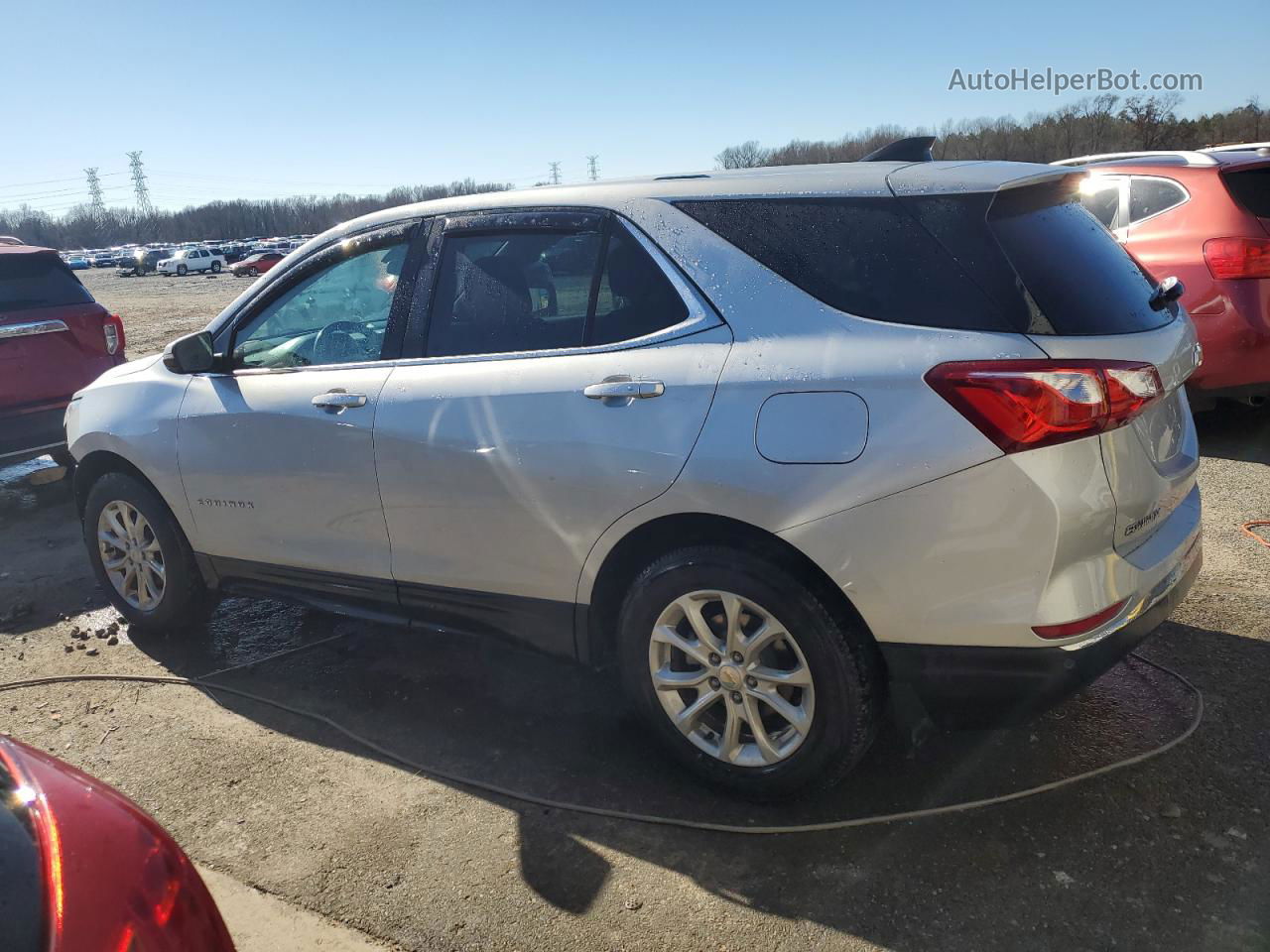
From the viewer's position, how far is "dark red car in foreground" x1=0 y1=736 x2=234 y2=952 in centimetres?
133

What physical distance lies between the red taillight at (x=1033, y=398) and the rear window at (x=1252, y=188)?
4.55 m

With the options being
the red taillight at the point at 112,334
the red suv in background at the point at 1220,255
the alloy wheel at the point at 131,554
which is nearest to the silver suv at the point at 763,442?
the alloy wheel at the point at 131,554

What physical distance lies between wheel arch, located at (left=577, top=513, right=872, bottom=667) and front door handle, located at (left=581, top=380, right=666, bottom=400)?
1.21 ft

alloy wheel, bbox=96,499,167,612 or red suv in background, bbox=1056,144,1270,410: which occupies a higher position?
red suv in background, bbox=1056,144,1270,410

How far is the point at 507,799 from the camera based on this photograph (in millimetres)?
3145

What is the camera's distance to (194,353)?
4.07 m

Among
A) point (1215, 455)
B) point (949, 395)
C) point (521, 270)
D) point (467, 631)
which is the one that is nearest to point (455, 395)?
point (521, 270)

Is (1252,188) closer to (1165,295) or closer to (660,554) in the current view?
(1165,295)

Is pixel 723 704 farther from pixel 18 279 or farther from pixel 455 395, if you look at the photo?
pixel 18 279

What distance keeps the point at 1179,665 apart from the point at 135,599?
4.48m

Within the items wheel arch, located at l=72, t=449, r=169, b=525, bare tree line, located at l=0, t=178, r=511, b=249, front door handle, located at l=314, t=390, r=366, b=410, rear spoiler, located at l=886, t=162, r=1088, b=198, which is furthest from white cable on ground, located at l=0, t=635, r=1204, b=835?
bare tree line, located at l=0, t=178, r=511, b=249

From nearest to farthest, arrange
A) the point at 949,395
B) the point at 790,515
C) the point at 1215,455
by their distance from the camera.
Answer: the point at 949,395 < the point at 790,515 < the point at 1215,455

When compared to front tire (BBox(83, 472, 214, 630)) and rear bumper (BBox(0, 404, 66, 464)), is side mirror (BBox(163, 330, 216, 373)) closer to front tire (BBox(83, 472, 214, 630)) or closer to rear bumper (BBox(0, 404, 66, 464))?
front tire (BBox(83, 472, 214, 630))

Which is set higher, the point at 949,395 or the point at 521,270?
the point at 521,270
